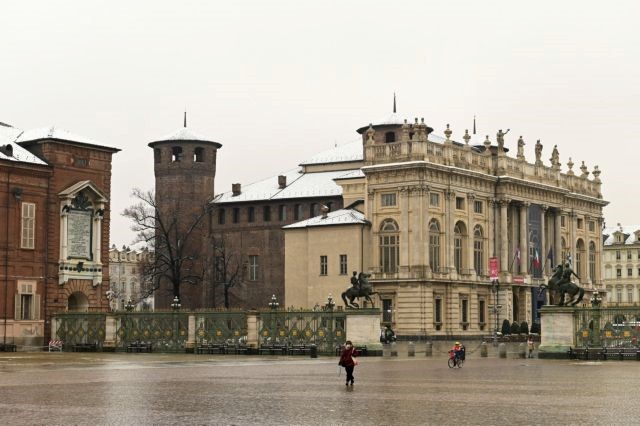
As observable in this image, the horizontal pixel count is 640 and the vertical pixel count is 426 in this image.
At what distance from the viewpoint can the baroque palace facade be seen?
84.2 m

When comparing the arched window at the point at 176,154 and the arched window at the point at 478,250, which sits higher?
the arched window at the point at 176,154

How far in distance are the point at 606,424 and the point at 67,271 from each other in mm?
49992

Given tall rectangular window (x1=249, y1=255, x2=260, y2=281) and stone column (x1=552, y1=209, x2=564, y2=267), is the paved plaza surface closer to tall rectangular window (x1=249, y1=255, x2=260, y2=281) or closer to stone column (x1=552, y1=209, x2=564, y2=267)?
stone column (x1=552, y1=209, x2=564, y2=267)

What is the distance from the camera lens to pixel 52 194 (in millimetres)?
65250

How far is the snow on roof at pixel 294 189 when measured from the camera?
107m

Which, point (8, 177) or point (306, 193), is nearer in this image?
point (8, 177)

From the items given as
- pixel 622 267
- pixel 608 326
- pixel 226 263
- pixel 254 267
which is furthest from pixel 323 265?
pixel 622 267

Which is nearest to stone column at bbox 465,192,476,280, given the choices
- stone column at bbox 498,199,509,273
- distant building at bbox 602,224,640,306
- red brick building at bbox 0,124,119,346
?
stone column at bbox 498,199,509,273

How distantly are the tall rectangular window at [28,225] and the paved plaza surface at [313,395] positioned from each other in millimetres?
22038

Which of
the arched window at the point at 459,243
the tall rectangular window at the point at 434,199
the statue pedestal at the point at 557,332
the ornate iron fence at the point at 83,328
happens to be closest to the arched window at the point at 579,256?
the arched window at the point at 459,243

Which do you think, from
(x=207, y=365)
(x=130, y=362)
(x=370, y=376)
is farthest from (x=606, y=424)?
(x=130, y=362)

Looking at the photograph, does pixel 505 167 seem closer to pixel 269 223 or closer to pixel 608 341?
pixel 269 223

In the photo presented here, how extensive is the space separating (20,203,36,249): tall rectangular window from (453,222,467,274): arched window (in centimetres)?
3530

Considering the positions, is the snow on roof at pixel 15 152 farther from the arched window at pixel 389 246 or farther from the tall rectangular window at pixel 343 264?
the arched window at pixel 389 246
